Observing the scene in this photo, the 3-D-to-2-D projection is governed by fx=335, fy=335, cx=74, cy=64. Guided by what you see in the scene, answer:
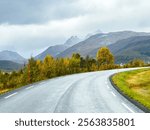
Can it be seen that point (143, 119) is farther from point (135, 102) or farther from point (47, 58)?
point (47, 58)

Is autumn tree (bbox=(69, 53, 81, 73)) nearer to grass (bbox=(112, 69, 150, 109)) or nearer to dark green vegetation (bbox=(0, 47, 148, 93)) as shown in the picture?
dark green vegetation (bbox=(0, 47, 148, 93))

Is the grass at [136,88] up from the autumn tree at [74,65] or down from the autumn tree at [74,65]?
down

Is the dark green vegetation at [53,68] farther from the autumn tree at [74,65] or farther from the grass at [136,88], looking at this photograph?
the grass at [136,88]

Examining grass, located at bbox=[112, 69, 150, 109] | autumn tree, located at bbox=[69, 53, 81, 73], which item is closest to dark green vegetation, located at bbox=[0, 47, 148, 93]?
autumn tree, located at bbox=[69, 53, 81, 73]

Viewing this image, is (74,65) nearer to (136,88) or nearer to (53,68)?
(53,68)

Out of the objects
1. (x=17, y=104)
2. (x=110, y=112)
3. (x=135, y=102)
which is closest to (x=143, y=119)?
(x=110, y=112)

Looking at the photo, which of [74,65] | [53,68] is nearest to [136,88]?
[74,65]

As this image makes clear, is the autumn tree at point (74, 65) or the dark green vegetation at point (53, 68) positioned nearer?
the autumn tree at point (74, 65)

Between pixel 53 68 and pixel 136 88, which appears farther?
pixel 53 68

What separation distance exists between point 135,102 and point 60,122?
7657mm

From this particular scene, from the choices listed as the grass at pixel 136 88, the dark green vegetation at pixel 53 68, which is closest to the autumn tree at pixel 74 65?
the dark green vegetation at pixel 53 68

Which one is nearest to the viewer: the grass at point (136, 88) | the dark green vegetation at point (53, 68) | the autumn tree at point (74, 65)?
the grass at point (136, 88)

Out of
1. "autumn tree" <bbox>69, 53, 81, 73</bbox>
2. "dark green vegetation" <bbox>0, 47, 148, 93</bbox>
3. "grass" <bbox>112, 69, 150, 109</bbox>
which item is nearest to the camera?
"grass" <bbox>112, 69, 150, 109</bbox>

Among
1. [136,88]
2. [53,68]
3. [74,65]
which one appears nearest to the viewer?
[136,88]
